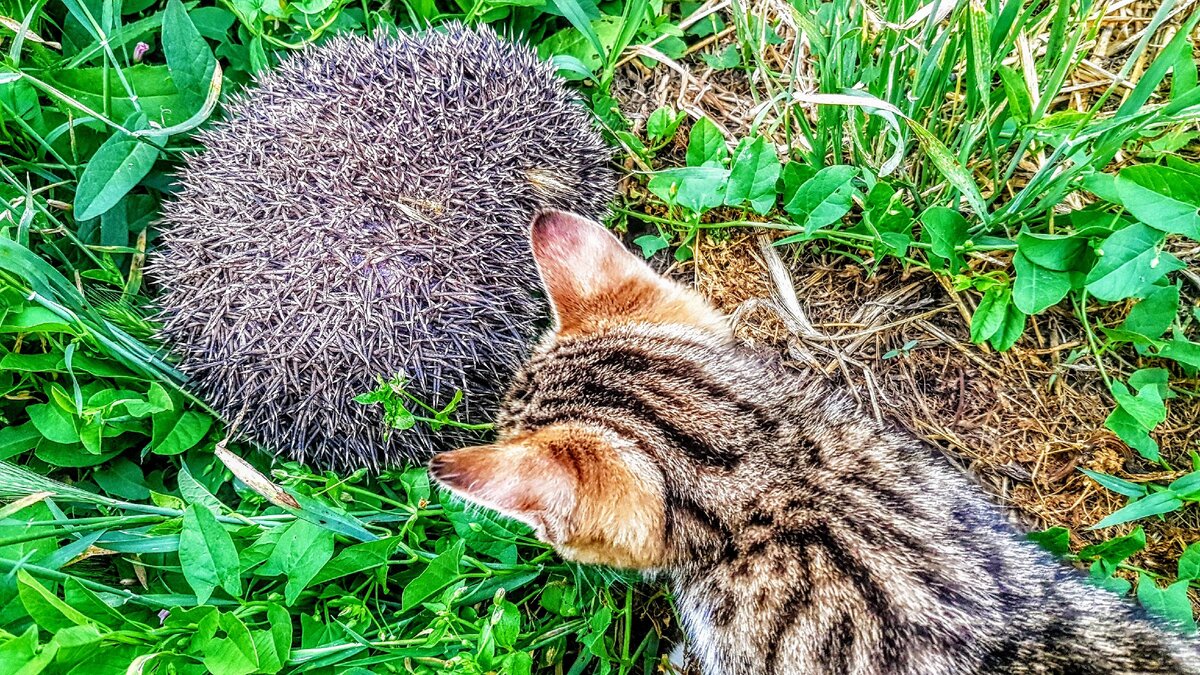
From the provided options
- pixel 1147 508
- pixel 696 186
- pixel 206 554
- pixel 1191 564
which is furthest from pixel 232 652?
pixel 1191 564

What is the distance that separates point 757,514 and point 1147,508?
168 centimetres

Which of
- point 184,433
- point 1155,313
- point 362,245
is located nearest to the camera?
point 362,245

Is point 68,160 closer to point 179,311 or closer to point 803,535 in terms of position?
point 179,311

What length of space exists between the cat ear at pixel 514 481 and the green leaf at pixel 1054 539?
1.85 m

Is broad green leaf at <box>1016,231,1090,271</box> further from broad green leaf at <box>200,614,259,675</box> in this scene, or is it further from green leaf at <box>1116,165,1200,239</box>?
broad green leaf at <box>200,614,259,675</box>

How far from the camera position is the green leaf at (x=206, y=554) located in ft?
8.98

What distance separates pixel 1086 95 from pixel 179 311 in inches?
150

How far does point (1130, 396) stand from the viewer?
3035 millimetres

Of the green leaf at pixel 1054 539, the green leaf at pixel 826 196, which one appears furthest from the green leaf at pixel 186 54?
the green leaf at pixel 1054 539

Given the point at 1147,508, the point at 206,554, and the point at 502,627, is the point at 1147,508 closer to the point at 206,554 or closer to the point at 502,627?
the point at 502,627

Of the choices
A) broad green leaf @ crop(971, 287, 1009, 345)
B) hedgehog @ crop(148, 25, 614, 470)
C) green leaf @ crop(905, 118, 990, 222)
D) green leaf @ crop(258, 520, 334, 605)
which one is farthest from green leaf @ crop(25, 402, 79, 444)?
broad green leaf @ crop(971, 287, 1009, 345)

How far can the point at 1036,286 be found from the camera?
9.85 ft

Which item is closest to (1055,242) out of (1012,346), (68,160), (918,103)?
(1012,346)

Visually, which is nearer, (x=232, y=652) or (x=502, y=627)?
(x=232, y=652)
